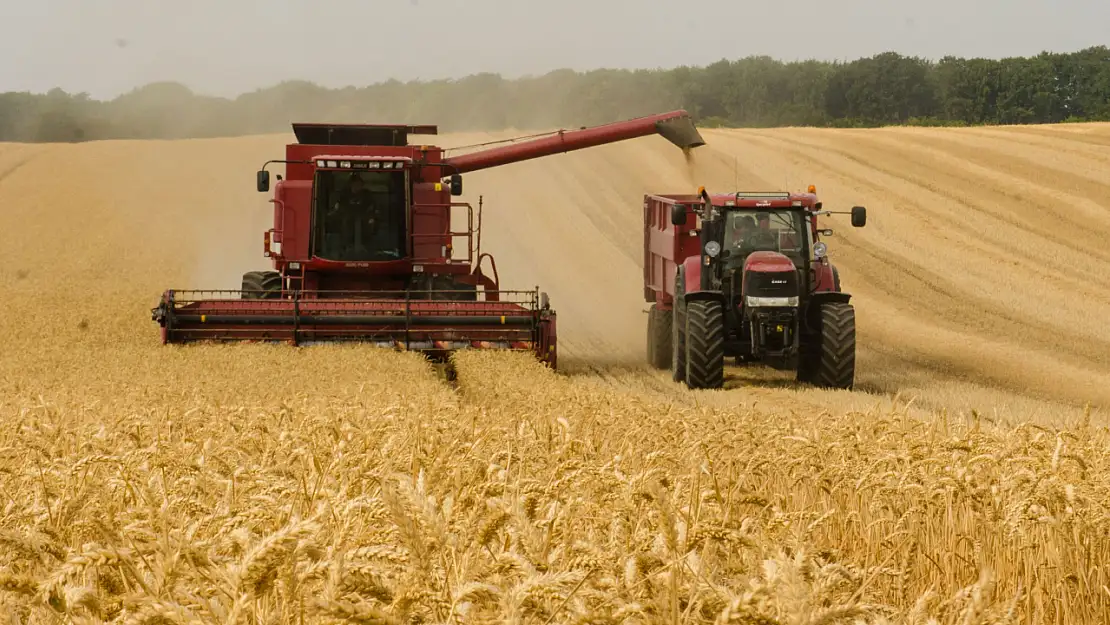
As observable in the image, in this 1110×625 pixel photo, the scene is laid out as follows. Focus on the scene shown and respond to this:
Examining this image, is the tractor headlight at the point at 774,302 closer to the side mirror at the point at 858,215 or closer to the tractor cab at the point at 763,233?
the tractor cab at the point at 763,233

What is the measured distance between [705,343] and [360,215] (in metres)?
4.80

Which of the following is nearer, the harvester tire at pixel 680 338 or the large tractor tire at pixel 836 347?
the large tractor tire at pixel 836 347

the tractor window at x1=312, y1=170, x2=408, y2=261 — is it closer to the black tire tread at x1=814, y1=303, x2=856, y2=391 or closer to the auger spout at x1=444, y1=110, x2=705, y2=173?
the auger spout at x1=444, y1=110, x2=705, y2=173

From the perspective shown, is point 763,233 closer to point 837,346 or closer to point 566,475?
point 837,346

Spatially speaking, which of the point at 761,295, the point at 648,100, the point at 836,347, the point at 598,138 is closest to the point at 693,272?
the point at 761,295

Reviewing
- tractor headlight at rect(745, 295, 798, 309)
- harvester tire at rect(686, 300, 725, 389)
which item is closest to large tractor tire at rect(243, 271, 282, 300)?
harvester tire at rect(686, 300, 725, 389)

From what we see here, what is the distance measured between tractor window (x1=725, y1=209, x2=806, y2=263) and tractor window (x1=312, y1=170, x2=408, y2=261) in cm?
405

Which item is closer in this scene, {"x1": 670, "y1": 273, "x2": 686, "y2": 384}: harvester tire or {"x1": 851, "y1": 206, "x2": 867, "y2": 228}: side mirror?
{"x1": 851, "y1": 206, "x2": 867, "y2": 228}: side mirror

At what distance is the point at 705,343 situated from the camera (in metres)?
13.8

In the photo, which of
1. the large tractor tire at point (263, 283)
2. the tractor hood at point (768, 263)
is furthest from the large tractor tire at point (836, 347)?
the large tractor tire at point (263, 283)

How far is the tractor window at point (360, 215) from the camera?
16.0 metres

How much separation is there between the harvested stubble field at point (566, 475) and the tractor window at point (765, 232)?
1.49 meters

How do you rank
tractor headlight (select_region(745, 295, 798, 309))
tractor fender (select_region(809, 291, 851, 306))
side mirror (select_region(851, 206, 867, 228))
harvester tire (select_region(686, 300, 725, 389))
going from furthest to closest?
tractor fender (select_region(809, 291, 851, 306)), harvester tire (select_region(686, 300, 725, 389)), tractor headlight (select_region(745, 295, 798, 309)), side mirror (select_region(851, 206, 867, 228))

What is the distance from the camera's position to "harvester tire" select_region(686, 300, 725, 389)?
45.1 feet
